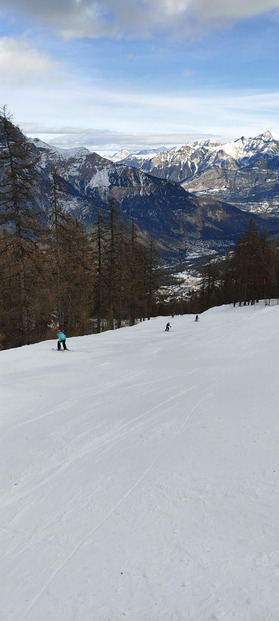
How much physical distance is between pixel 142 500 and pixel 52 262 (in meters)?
25.9

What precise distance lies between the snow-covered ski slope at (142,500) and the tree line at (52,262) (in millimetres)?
12840

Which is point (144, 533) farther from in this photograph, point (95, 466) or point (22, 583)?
point (95, 466)

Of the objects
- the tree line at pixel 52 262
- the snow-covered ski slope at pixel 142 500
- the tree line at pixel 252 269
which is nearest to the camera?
the snow-covered ski slope at pixel 142 500

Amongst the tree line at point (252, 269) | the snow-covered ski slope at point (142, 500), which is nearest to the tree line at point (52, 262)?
the snow-covered ski slope at point (142, 500)

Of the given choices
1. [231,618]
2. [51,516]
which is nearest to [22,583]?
[51,516]

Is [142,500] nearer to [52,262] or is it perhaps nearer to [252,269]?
[52,262]

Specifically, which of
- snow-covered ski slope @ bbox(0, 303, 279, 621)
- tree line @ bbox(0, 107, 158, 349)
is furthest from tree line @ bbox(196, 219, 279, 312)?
snow-covered ski slope @ bbox(0, 303, 279, 621)

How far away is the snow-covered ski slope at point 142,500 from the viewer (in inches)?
147

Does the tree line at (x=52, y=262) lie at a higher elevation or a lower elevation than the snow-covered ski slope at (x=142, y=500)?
higher

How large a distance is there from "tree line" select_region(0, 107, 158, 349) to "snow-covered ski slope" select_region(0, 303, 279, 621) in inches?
506

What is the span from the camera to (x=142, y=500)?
5.38 metres

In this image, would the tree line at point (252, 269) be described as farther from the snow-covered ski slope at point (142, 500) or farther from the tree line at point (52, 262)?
the snow-covered ski slope at point (142, 500)

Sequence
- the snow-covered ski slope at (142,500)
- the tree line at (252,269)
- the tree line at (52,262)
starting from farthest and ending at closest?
the tree line at (252,269), the tree line at (52,262), the snow-covered ski slope at (142,500)

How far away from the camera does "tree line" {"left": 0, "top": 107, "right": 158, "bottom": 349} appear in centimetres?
2058
